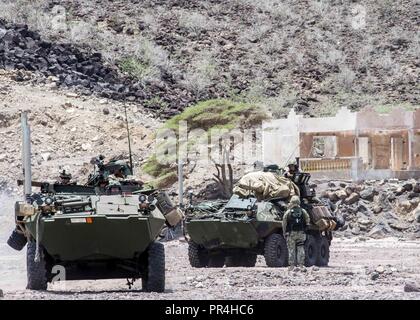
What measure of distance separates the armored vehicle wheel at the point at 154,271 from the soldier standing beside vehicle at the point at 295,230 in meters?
4.58

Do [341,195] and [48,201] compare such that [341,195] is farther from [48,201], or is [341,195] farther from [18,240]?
[48,201]

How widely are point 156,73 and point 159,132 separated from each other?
567 inches

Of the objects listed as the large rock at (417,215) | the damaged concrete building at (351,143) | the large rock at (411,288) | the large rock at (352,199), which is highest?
the damaged concrete building at (351,143)

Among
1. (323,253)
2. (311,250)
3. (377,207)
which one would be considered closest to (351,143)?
(377,207)

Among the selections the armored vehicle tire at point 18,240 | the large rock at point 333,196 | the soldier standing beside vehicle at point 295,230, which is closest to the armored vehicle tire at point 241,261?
the soldier standing beside vehicle at point 295,230

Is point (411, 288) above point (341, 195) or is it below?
below

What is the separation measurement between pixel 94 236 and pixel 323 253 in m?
8.01

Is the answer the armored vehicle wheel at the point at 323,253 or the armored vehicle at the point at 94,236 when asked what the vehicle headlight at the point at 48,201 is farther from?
the armored vehicle wheel at the point at 323,253

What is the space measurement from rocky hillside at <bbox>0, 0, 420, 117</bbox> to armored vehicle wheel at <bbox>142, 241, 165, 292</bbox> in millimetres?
40464

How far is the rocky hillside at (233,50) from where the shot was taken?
60312mm

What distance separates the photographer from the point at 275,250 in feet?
70.4

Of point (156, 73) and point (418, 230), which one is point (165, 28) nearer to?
point (156, 73)

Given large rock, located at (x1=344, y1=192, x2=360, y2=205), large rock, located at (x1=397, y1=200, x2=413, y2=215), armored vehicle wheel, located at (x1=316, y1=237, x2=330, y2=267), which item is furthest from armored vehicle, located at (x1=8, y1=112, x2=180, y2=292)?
large rock, located at (x1=344, y1=192, x2=360, y2=205)
